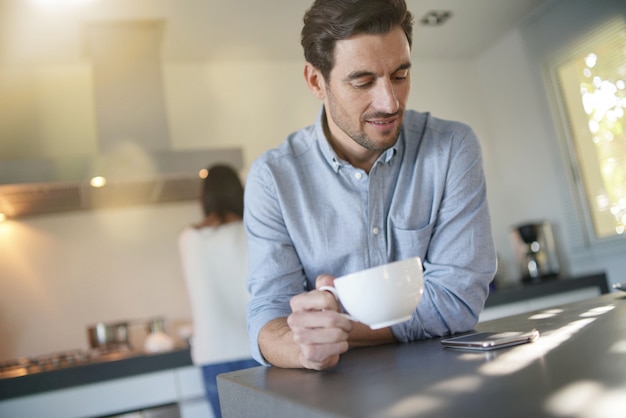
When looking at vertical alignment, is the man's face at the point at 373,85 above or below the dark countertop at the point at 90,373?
above

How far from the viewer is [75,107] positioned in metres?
3.68

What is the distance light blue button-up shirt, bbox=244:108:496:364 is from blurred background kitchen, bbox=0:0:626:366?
195cm

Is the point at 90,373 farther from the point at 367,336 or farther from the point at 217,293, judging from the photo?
the point at 367,336

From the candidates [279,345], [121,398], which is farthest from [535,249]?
[279,345]

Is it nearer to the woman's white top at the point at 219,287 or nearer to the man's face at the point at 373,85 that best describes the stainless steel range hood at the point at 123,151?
the woman's white top at the point at 219,287

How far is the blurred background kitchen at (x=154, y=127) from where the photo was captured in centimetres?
318

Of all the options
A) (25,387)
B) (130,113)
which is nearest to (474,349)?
(25,387)

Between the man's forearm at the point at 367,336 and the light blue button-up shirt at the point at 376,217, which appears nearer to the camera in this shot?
the man's forearm at the point at 367,336

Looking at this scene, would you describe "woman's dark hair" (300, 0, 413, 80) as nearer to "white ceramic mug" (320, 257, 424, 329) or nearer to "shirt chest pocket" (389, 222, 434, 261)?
"shirt chest pocket" (389, 222, 434, 261)

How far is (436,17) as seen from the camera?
367cm

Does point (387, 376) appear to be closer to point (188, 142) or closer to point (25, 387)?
point (25, 387)

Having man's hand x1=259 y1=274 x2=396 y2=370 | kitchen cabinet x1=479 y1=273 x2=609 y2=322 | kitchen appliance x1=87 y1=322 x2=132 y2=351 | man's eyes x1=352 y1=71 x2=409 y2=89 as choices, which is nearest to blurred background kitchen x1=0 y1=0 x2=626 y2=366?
kitchen cabinet x1=479 y1=273 x2=609 y2=322

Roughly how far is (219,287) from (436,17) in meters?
2.21

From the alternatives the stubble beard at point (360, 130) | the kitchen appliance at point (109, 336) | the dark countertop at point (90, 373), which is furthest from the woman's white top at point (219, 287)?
the stubble beard at point (360, 130)
